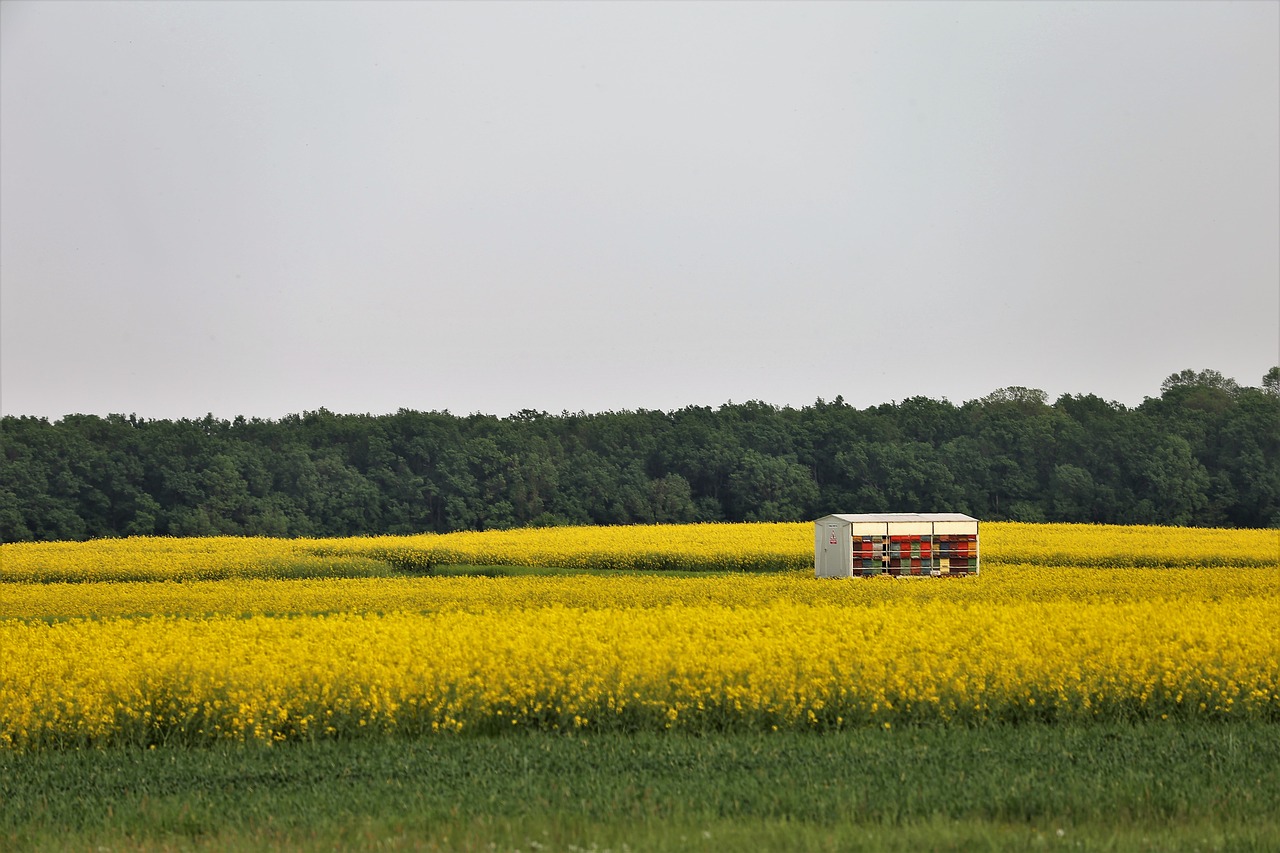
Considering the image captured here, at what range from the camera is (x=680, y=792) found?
9195 mm

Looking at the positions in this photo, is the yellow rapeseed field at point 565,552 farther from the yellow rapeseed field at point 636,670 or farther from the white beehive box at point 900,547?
the yellow rapeseed field at point 636,670

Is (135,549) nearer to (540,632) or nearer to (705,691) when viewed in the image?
(540,632)

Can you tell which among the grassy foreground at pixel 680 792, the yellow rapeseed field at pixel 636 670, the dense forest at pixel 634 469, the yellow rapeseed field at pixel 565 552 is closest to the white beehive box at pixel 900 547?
the yellow rapeseed field at pixel 565 552

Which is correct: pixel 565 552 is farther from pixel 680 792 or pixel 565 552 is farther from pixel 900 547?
pixel 680 792

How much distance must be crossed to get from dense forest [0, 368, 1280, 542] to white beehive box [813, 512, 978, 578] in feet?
109

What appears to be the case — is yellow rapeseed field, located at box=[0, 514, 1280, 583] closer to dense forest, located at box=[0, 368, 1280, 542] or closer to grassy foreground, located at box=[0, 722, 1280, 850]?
dense forest, located at box=[0, 368, 1280, 542]

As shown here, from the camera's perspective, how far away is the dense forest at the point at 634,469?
182 ft

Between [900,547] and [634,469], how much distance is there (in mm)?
37410

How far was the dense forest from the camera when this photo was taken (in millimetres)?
55625

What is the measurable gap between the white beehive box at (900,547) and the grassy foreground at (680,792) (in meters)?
15.4

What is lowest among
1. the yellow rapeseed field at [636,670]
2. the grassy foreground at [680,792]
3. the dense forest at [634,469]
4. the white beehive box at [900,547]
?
the grassy foreground at [680,792]

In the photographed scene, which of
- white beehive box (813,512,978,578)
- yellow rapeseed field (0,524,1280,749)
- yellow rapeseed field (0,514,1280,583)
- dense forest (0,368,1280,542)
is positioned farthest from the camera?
dense forest (0,368,1280,542)

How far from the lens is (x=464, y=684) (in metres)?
12.0

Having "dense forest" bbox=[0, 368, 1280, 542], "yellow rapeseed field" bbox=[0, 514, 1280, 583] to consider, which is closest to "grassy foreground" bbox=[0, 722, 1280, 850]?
"yellow rapeseed field" bbox=[0, 514, 1280, 583]
